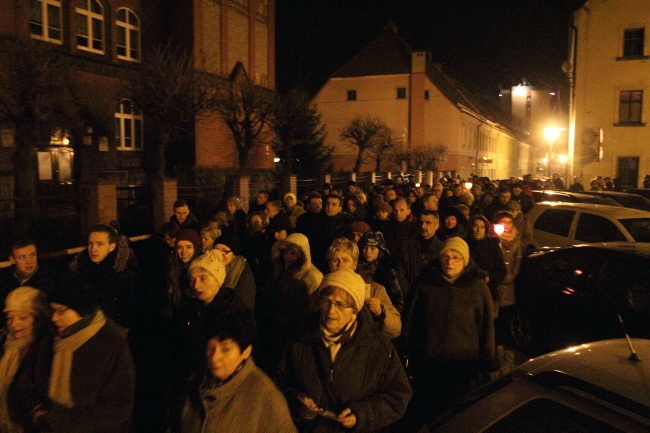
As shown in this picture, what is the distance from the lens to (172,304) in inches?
199

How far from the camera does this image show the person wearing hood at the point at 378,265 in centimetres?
510

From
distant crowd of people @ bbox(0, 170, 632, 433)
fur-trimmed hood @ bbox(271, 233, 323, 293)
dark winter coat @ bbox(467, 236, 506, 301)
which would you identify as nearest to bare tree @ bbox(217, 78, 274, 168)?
distant crowd of people @ bbox(0, 170, 632, 433)

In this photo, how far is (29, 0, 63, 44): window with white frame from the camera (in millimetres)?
23531

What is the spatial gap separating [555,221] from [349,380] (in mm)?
8383

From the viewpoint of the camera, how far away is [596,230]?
374 inches

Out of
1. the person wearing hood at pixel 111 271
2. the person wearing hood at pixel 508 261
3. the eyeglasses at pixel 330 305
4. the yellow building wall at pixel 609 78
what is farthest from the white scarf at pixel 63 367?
the yellow building wall at pixel 609 78

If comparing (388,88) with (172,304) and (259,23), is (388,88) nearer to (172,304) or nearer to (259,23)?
(259,23)

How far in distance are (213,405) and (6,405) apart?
1.36 meters

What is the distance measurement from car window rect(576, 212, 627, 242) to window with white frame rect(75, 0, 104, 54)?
23254 mm

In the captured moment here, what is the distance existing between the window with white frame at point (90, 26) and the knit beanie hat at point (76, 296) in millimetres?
25560

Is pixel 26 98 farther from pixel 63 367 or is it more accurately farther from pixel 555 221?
pixel 63 367

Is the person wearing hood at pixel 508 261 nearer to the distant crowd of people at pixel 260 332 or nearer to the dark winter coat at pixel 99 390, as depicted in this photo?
the distant crowd of people at pixel 260 332

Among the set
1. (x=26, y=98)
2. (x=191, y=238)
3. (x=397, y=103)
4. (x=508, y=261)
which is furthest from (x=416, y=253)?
(x=397, y=103)

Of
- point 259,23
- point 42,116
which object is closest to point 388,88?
point 259,23
